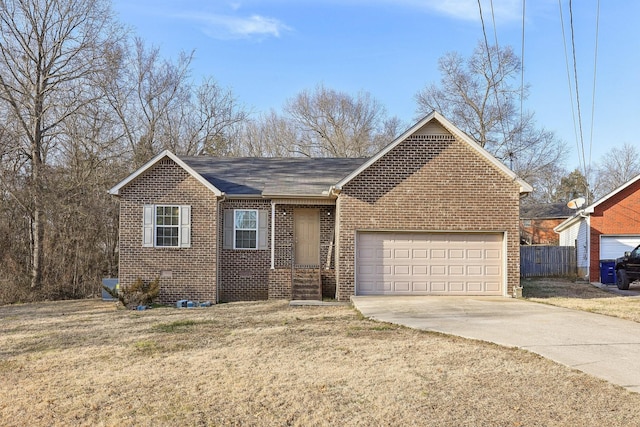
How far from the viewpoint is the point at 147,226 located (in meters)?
17.5

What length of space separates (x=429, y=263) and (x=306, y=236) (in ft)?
13.4

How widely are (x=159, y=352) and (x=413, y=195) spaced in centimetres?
952

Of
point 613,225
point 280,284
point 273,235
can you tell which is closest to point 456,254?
point 280,284

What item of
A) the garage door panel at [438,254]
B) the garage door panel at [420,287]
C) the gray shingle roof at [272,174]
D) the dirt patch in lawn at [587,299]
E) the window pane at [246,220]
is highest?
the gray shingle roof at [272,174]

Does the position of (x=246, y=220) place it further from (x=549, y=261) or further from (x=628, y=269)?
(x=549, y=261)

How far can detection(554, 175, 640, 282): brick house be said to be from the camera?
78.4 ft

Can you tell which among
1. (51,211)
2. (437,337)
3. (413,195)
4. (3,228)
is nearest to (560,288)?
(413,195)

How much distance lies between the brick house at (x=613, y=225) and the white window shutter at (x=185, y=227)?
16.8 meters

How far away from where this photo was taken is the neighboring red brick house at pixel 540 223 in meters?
46.4

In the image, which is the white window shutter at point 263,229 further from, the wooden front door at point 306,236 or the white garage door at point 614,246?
the white garage door at point 614,246

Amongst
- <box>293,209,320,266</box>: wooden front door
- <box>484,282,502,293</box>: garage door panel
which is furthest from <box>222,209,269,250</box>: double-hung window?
<box>484,282,502,293</box>: garage door panel

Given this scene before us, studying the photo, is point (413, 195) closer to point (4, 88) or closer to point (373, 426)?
point (373, 426)

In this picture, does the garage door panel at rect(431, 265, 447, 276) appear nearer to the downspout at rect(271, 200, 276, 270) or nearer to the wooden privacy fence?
the downspout at rect(271, 200, 276, 270)

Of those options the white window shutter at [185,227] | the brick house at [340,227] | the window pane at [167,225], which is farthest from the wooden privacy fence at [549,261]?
the window pane at [167,225]
